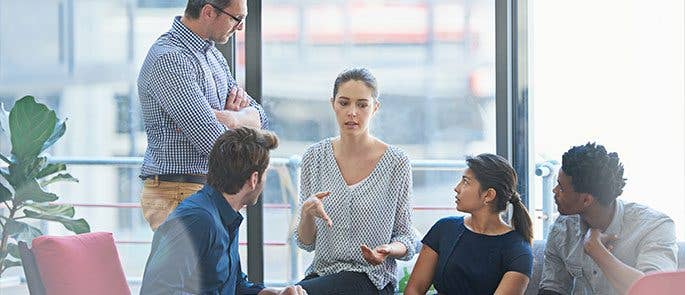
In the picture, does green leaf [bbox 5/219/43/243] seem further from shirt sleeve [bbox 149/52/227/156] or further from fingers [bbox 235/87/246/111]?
fingers [bbox 235/87/246/111]

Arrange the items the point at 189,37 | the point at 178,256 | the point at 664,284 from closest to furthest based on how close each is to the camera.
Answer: the point at 664,284 → the point at 178,256 → the point at 189,37

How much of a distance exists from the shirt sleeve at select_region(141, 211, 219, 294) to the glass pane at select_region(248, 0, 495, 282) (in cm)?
140

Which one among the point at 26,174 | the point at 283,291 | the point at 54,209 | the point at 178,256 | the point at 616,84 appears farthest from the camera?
the point at 616,84

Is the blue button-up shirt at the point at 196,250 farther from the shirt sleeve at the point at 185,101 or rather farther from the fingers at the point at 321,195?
the fingers at the point at 321,195

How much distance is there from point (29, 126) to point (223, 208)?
0.93 m

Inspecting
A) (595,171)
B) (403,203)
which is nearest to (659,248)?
(595,171)

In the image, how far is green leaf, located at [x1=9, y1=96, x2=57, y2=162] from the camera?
10.3 feet

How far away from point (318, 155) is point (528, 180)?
996mm

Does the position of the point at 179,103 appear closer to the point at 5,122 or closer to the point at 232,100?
the point at 232,100

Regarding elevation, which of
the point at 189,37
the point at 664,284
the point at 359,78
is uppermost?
the point at 189,37

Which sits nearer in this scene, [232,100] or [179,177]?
[179,177]

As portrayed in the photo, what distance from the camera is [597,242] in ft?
9.79

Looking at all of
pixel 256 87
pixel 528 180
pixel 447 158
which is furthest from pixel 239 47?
pixel 528 180

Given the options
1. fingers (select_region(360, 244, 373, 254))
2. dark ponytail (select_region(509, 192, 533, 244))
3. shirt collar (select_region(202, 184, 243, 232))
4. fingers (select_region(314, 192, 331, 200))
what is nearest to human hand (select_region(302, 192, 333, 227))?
fingers (select_region(314, 192, 331, 200))
